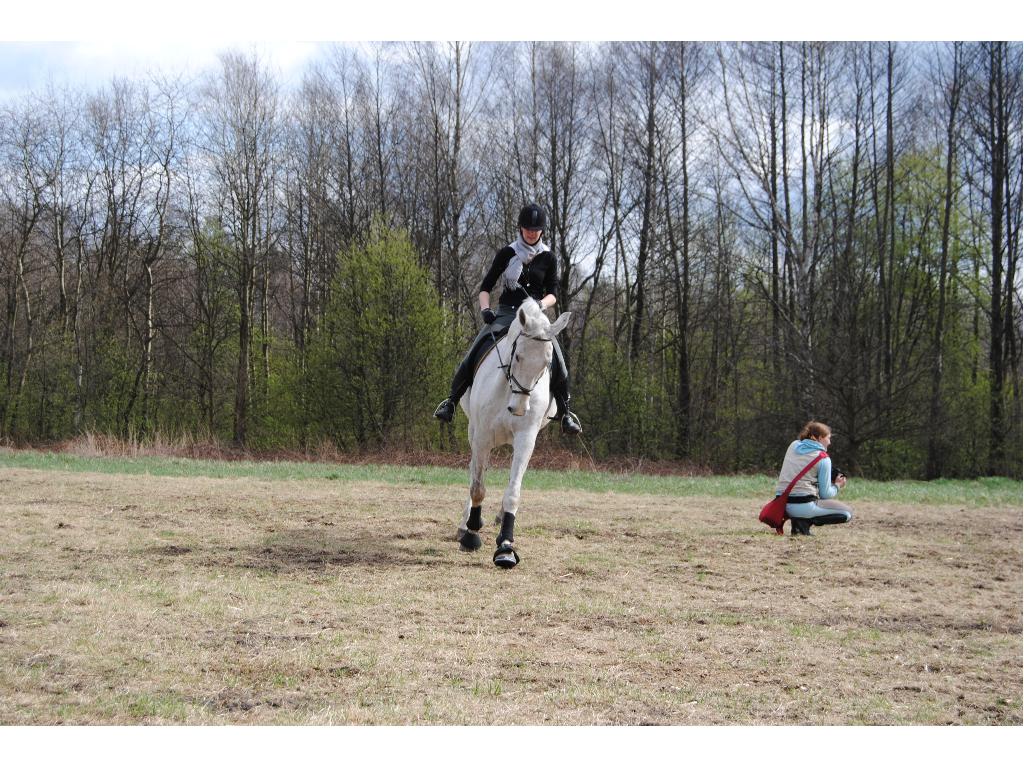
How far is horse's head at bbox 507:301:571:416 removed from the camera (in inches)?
318

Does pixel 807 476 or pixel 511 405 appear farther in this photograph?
pixel 807 476

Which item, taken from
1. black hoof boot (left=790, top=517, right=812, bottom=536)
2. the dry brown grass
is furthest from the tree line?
black hoof boot (left=790, top=517, right=812, bottom=536)

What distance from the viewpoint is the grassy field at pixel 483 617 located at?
15.1 ft

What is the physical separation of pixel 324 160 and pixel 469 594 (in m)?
31.9

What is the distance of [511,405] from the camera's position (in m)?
8.48

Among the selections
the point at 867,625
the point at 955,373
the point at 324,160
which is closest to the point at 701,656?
the point at 867,625

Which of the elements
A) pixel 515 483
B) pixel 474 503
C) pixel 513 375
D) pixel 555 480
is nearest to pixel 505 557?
pixel 515 483

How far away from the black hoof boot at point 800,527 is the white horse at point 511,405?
325 cm

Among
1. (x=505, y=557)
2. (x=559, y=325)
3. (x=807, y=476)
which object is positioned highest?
(x=559, y=325)

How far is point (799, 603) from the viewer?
7258mm

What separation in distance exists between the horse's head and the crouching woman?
3.61 m

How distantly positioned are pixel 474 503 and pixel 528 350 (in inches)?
81.6

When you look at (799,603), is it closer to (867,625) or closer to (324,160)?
(867,625)

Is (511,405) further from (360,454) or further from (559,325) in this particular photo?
(360,454)
